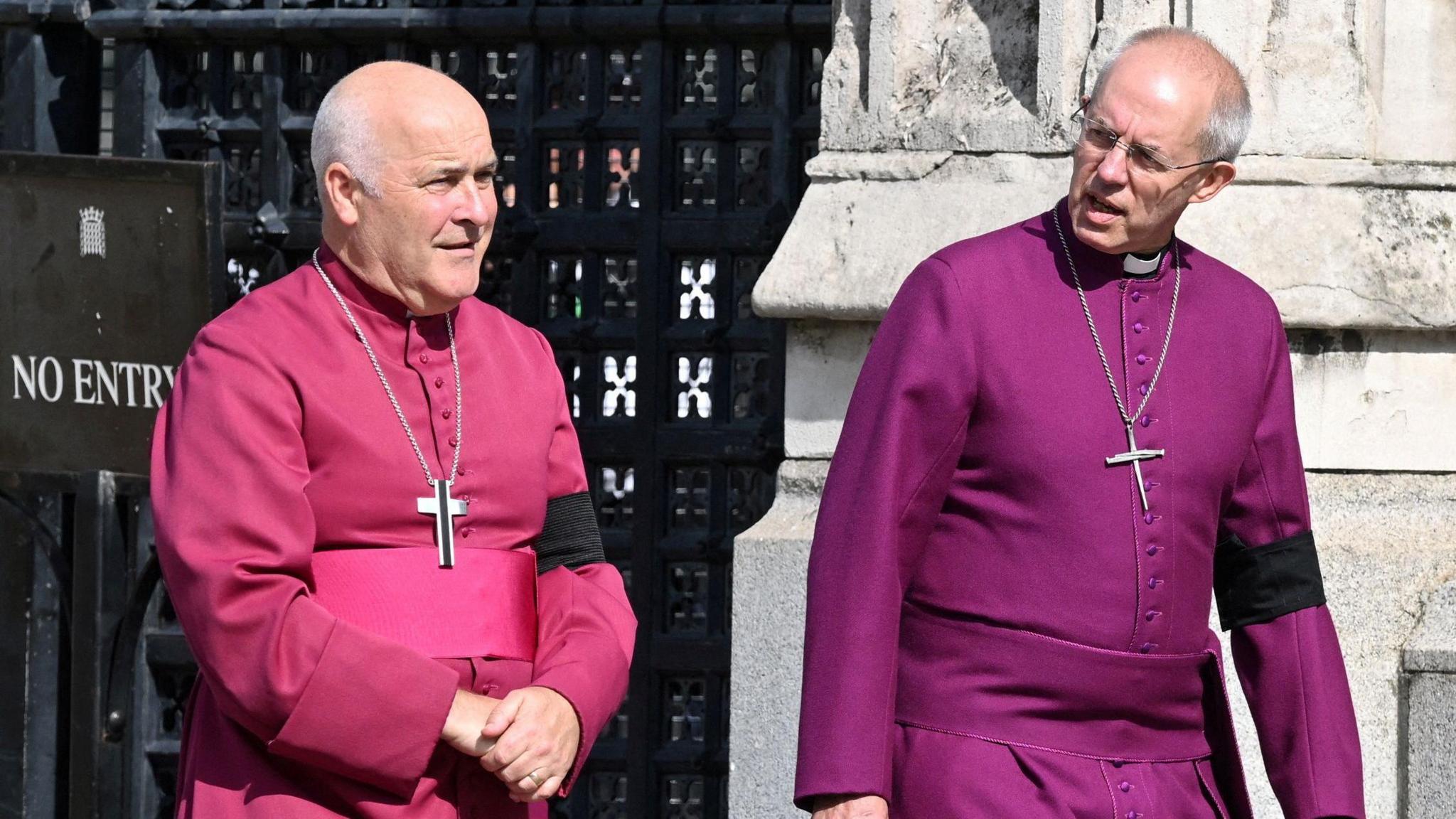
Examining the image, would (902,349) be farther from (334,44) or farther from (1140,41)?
(334,44)

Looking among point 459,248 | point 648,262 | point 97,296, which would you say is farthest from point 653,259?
point 459,248

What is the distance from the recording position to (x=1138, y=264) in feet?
9.87

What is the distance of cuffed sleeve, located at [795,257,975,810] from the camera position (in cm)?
279

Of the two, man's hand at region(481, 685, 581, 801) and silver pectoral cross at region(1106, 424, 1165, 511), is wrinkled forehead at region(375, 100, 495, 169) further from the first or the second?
silver pectoral cross at region(1106, 424, 1165, 511)

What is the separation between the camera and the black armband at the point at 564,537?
10.3 ft

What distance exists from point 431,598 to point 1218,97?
1.27 meters

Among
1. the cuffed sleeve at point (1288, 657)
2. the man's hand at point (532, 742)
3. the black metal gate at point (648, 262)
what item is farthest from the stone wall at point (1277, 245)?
the man's hand at point (532, 742)

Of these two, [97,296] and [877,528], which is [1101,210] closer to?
[877,528]

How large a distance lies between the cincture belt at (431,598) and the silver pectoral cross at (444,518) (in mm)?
13

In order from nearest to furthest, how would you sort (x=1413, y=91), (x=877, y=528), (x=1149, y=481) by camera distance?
(x=877, y=528), (x=1149, y=481), (x=1413, y=91)

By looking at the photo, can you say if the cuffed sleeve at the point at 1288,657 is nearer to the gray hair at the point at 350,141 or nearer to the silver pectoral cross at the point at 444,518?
the silver pectoral cross at the point at 444,518

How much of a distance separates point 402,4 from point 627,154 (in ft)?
2.20

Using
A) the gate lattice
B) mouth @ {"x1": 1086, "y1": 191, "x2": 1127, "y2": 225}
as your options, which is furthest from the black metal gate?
mouth @ {"x1": 1086, "y1": 191, "x2": 1127, "y2": 225}

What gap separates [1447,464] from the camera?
4070 millimetres
